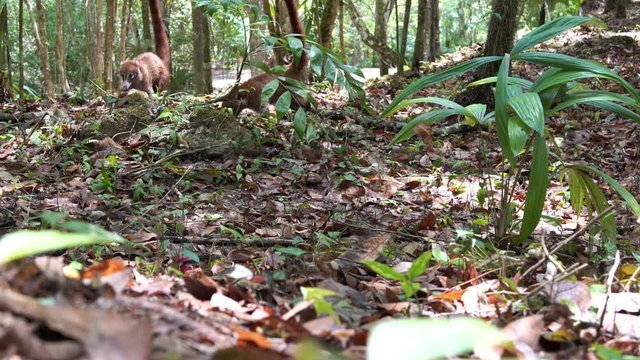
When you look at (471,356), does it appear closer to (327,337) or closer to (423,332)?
(327,337)

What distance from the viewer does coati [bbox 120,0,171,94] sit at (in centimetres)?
575

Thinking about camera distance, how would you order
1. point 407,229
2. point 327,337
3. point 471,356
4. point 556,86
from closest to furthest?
point 327,337 < point 471,356 < point 556,86 < point 407,229

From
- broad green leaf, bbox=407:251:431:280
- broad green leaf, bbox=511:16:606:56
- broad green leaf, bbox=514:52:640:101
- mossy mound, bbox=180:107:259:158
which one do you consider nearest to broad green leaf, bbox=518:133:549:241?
broad green leaf, bbox=514:52:640:101

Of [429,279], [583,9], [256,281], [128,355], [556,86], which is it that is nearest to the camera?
[128,355]

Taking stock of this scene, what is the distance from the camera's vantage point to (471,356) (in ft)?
3.90

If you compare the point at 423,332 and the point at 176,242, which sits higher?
the point at 423,332

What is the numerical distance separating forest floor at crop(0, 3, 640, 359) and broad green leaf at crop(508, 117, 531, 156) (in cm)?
40

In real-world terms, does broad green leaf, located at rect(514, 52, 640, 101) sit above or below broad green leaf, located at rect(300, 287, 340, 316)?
above

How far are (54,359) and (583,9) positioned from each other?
12.5 m

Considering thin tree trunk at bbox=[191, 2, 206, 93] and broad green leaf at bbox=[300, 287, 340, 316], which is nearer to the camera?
broad green leaf at bbox=[300, 287, 340, 316]

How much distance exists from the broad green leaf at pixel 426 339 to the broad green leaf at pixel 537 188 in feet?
5.34

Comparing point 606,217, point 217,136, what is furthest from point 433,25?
point 606,217

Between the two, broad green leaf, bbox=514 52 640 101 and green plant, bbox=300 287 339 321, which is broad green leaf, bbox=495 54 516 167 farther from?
green plant, bbox=300 287 339 321

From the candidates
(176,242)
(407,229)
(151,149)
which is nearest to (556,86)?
(407,229)
